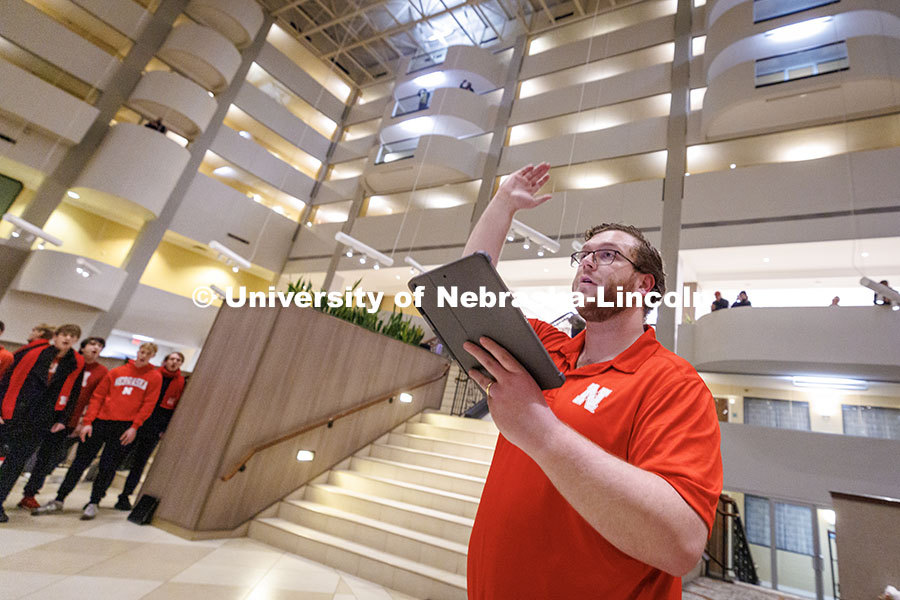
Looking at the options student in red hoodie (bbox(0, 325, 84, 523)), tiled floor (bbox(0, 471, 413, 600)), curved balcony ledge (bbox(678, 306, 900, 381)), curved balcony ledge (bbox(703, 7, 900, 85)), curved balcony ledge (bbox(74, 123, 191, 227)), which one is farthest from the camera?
curved balcony ledge (bbox(74, 123, 191, 227))

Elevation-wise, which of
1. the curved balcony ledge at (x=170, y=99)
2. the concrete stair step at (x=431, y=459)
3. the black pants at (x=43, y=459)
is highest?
the curved balcony ledge at (x=170, y=99)

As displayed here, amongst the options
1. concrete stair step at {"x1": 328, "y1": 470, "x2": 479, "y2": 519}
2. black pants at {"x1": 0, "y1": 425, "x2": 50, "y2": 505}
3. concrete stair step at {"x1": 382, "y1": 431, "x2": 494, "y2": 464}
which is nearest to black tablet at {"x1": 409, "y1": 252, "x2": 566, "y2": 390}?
concrete stair step at {"x1": 328, "y1": 470, "x2": 479, "y2": 519}

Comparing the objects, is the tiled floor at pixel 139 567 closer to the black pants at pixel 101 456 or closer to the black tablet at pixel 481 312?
the black pants at pixel 101 456

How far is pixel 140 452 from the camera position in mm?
4719

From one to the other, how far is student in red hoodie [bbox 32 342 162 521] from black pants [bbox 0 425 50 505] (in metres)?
0.42

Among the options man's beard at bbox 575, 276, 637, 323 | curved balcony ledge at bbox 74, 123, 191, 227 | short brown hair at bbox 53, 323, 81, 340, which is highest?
curved balcony ledge at bbox 74, 123, 191, 227

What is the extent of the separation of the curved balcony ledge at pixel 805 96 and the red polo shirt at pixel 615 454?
10596 mm

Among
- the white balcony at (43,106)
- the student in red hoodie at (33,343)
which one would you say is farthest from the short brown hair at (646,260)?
the white balcony at (43,106)

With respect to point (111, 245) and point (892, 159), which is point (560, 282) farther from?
point (111, 245)

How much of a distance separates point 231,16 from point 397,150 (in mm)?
6289

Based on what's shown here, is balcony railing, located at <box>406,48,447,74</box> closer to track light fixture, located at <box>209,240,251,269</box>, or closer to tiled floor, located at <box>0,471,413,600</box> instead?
track light fixture, located at <box>209,240,251,269</box>

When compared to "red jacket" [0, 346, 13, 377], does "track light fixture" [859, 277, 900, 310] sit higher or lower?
higher

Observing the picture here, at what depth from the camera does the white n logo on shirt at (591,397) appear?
0.96m

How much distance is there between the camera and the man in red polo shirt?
65cm
